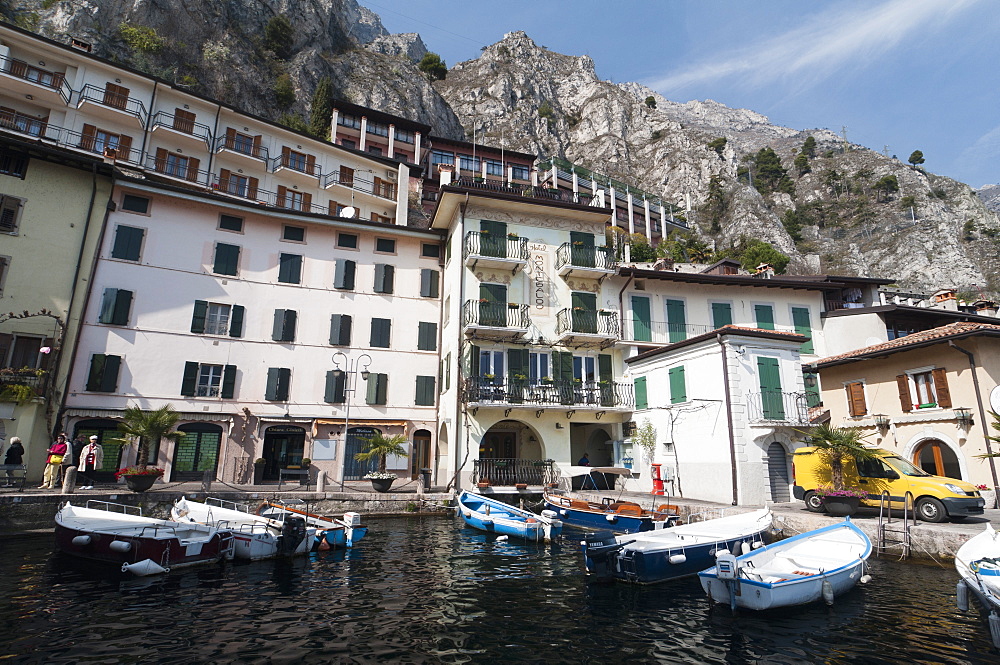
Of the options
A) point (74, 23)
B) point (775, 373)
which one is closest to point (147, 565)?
point (775, 373)

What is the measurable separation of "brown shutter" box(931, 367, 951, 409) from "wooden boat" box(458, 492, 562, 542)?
15240mm

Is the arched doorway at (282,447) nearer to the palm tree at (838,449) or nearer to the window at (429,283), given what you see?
the window at (429,283)

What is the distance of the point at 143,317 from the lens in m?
24.2

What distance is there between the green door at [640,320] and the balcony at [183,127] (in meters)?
30.3

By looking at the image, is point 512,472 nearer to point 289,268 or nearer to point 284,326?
point 284,326

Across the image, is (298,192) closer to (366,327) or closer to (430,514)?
(366,327)

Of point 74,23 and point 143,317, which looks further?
point 74,23

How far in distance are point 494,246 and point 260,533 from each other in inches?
661

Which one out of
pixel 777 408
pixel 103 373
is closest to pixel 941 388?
pixel 777 408

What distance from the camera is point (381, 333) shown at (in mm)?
27672

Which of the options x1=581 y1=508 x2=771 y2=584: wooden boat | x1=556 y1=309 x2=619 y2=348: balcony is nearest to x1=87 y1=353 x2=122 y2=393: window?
x1=556 y1=309 x2=619 y2=348: balcony

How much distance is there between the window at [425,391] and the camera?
27.4 meters

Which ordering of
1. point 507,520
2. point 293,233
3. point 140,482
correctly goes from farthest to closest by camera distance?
point 293,233, point 140,482, point 507,520

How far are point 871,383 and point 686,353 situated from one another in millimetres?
7776
